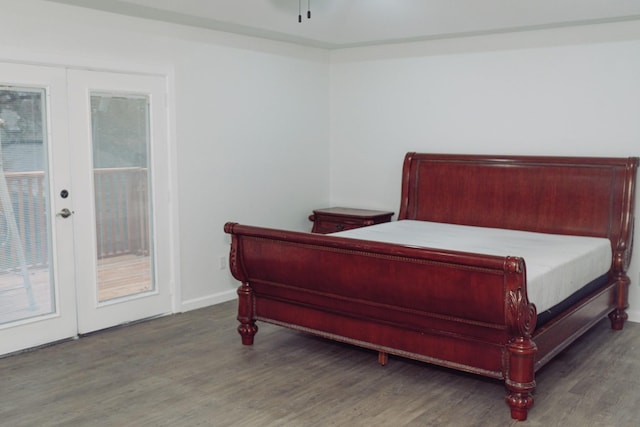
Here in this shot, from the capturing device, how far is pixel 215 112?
17.6ft

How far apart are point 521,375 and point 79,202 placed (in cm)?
311

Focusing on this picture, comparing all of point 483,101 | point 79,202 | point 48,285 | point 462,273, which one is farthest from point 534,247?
point 48,285

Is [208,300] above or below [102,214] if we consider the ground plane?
below

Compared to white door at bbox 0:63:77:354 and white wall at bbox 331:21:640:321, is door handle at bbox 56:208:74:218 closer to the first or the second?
white door at bbox 0:63:77:354

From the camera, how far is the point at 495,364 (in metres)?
3.37

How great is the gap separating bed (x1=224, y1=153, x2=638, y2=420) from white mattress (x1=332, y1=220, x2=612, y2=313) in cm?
3

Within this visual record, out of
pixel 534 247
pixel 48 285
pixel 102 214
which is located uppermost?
pixel 102 214

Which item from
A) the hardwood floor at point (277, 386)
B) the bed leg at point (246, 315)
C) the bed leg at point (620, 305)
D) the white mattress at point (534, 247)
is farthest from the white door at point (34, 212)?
the bed leg at point (620, 305)

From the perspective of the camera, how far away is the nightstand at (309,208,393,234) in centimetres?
584

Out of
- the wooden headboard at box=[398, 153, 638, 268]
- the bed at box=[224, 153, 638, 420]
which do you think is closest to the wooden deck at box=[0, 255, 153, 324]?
the bed at box=[224, 153, 638, 420]

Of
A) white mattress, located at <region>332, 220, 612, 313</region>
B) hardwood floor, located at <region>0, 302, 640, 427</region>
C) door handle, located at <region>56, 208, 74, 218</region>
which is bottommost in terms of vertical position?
hardwood floor, located at <region>0, 302, 640, 427</region>

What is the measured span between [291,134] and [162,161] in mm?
1512

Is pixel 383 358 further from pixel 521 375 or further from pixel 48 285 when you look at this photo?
pixel 48 285

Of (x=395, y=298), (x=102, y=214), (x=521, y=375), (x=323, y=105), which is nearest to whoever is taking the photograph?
(x=521, y=375)
